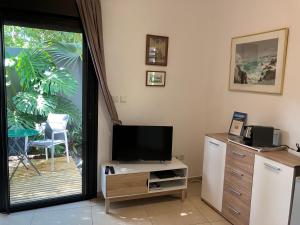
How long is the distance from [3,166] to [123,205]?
1404 mm

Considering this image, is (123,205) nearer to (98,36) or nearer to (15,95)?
(15,95)

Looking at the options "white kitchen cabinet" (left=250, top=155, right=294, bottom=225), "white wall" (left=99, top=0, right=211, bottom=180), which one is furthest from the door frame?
"white kitchen cabinet" (left=250, top=155, right=294, bottom=225)

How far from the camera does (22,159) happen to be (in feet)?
9.30

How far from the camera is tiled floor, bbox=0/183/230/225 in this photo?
8.49 feet

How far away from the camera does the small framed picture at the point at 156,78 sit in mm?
3219

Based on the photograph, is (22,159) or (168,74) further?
(168,74)

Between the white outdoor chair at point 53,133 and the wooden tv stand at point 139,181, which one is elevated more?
the white outdoor chair at point 53,133

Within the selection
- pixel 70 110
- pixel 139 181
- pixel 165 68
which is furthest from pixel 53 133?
pixel 165 68

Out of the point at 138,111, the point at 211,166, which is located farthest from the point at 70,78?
the point at 211,166

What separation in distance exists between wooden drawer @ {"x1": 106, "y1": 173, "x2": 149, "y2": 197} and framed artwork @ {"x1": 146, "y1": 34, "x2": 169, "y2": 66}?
1.44 meters

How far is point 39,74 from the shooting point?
2.76 meters

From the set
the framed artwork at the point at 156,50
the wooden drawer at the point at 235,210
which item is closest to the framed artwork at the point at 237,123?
the wooden drawer at the point at 235,210

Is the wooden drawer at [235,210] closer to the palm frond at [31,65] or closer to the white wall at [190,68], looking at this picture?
the white wall at [190,68]

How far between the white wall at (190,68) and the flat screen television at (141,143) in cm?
18
